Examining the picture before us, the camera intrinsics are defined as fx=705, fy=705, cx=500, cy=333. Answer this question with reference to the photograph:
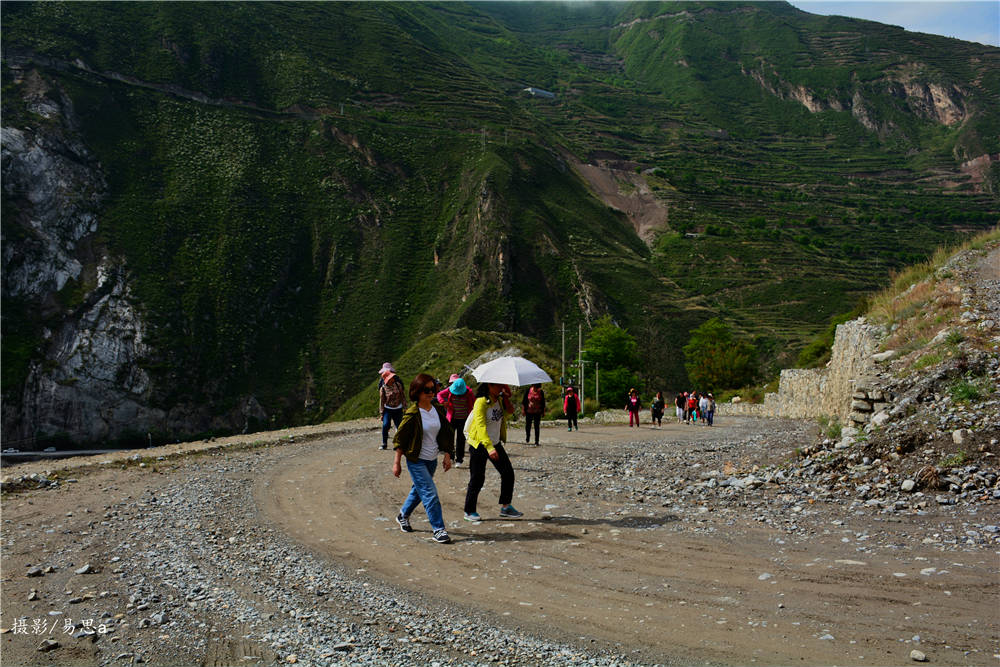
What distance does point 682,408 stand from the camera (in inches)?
1548

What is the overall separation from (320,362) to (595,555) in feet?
285

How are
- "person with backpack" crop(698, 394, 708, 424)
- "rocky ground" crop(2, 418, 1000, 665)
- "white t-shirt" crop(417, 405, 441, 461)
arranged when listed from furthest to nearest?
"person with backpack" crop(698, 394, 708, 424), "white t-shirt" crop(417, 405, 441, 461), "rocky ground" crop(2, 418, 1000, 665)

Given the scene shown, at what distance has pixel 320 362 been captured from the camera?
91875mm

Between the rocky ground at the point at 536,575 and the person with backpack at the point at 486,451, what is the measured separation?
35 cm

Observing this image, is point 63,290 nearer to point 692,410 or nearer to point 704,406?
point 692,410

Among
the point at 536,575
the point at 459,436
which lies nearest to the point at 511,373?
the point at 459,436

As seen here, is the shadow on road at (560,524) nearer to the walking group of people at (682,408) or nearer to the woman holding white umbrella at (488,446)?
the woman holding white umbrella at (488,446)

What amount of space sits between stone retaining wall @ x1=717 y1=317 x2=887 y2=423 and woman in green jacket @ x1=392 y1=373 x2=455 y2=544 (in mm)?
8035

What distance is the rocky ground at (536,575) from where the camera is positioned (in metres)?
6.01

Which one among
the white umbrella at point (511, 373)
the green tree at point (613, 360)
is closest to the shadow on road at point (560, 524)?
the white umbrella at point (511, 373)

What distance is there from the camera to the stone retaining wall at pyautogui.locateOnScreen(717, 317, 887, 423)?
13.1m

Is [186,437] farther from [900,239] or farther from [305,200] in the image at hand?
[900,239]

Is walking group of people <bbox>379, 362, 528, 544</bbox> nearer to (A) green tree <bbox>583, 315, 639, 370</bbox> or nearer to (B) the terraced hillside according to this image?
(A) green tree <bbox>583, 315, 639, 370</bbox>

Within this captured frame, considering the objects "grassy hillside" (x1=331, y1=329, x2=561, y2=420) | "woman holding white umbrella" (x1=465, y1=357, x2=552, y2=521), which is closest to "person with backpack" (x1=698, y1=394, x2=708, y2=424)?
"grassy hillside" (x1=331, y1=329, x2=561, y2=420)
